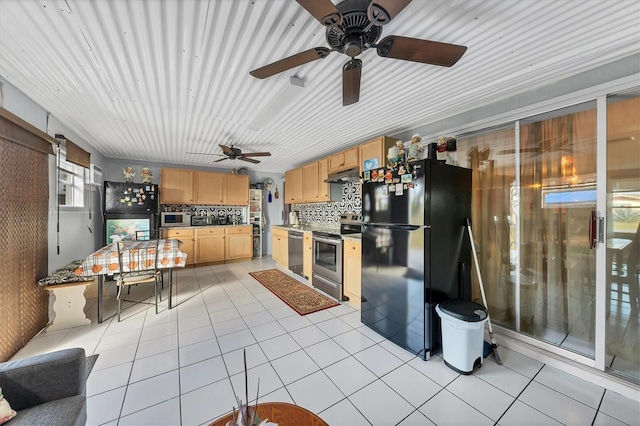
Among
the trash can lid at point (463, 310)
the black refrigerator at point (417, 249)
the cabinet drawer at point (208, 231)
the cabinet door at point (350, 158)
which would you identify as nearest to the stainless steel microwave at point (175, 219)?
the cabinet drawer at point (208, 231)

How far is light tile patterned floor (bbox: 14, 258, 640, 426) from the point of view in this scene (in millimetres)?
1502

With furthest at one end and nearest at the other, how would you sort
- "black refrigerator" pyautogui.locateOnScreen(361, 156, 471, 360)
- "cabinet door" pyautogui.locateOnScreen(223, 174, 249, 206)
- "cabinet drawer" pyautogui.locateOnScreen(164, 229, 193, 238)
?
"cabinet door" pyautogui.locateOnScreen(223, 174, 249, 206)
"cabinet drawer" pyautogui.locateOnScreen(164, 229, 193, 238)
"black refrigerator" pyautogui.locateOnScreen(361, 156, 471, 360)

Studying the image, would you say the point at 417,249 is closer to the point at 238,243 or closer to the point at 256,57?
the point at 256,57

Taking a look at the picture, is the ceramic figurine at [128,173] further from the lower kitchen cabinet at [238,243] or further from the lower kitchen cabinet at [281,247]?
the lower kitchen cabinet at [281,247]

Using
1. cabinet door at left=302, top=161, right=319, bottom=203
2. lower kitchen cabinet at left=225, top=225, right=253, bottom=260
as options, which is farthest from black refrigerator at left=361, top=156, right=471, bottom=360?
lower kitchen cabinet at left=225, top=225, right=253, bottom=260

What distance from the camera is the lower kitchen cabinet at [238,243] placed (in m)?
5.70

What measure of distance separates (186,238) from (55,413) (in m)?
4.55

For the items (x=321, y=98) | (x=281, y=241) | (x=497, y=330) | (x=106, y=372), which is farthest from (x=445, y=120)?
(x=106, y=372)

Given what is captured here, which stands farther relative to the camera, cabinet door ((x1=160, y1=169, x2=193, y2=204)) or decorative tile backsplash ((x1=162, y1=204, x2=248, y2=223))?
decorative tile backsplash ((x1=162, y1=204, x2=248, y2=223))

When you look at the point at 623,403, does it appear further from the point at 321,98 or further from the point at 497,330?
the point at 321,98

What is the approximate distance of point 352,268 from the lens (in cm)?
318

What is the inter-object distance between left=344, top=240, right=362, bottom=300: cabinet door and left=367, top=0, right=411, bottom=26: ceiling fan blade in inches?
93.4

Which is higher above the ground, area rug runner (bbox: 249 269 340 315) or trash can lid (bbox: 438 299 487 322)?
trash can lid (bbox: 438 299 487 322)

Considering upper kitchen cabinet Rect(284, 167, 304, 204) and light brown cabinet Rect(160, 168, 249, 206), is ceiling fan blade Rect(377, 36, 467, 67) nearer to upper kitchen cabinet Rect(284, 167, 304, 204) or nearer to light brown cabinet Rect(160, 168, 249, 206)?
upper kitchen cabinet Rect(284, 167, 304, 204)
